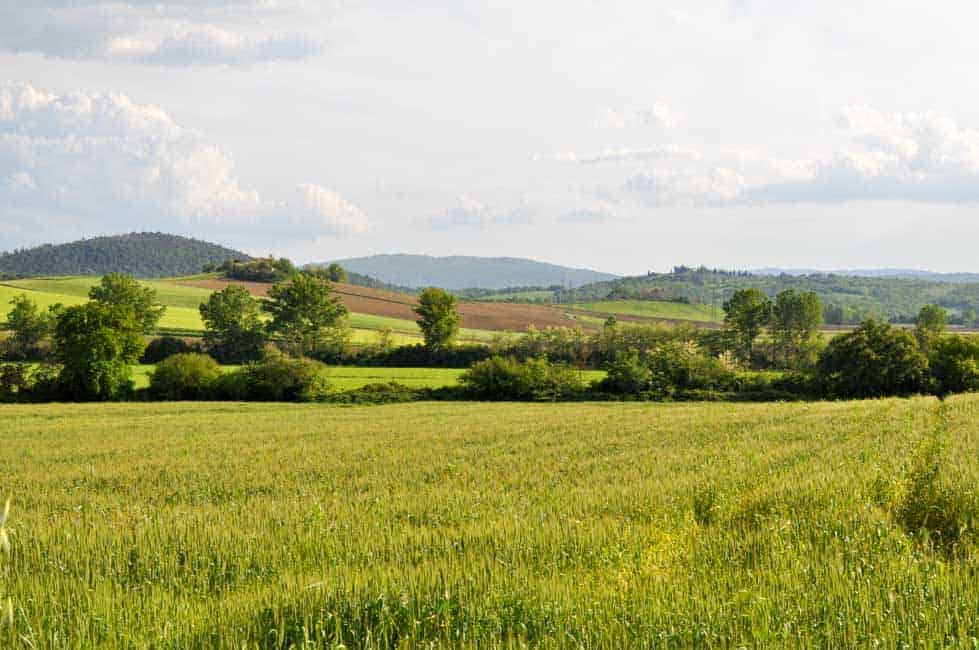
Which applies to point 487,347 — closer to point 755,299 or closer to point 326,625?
point 755,299

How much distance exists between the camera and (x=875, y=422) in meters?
24.3

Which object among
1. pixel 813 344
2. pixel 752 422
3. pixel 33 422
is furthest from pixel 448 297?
pixel 752 422

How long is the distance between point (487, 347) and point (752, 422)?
6382 cm

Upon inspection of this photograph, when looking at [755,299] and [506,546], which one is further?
[755,299]

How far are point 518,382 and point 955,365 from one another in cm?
3919

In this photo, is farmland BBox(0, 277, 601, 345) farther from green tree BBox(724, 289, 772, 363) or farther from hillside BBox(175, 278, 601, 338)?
green tree BBox(724, 289, 772, 363)

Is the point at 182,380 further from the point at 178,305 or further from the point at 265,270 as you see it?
the point at 265,270

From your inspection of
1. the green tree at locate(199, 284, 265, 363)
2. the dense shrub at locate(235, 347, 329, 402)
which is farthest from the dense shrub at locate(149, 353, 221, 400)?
the green tree at locate(199, 284, 265, 363)

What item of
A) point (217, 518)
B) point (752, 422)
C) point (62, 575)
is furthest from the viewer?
point (752, 422)

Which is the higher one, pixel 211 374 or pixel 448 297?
pixel 448 297

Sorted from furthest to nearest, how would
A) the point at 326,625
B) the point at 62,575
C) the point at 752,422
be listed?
the point at 752,422 → the point at 62,575 → the point at 326,625

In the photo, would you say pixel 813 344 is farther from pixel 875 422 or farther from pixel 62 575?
pixel 62 575

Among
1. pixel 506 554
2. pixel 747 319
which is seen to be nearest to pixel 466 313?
pixel 747 319

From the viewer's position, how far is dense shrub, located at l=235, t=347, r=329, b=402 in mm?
67562
